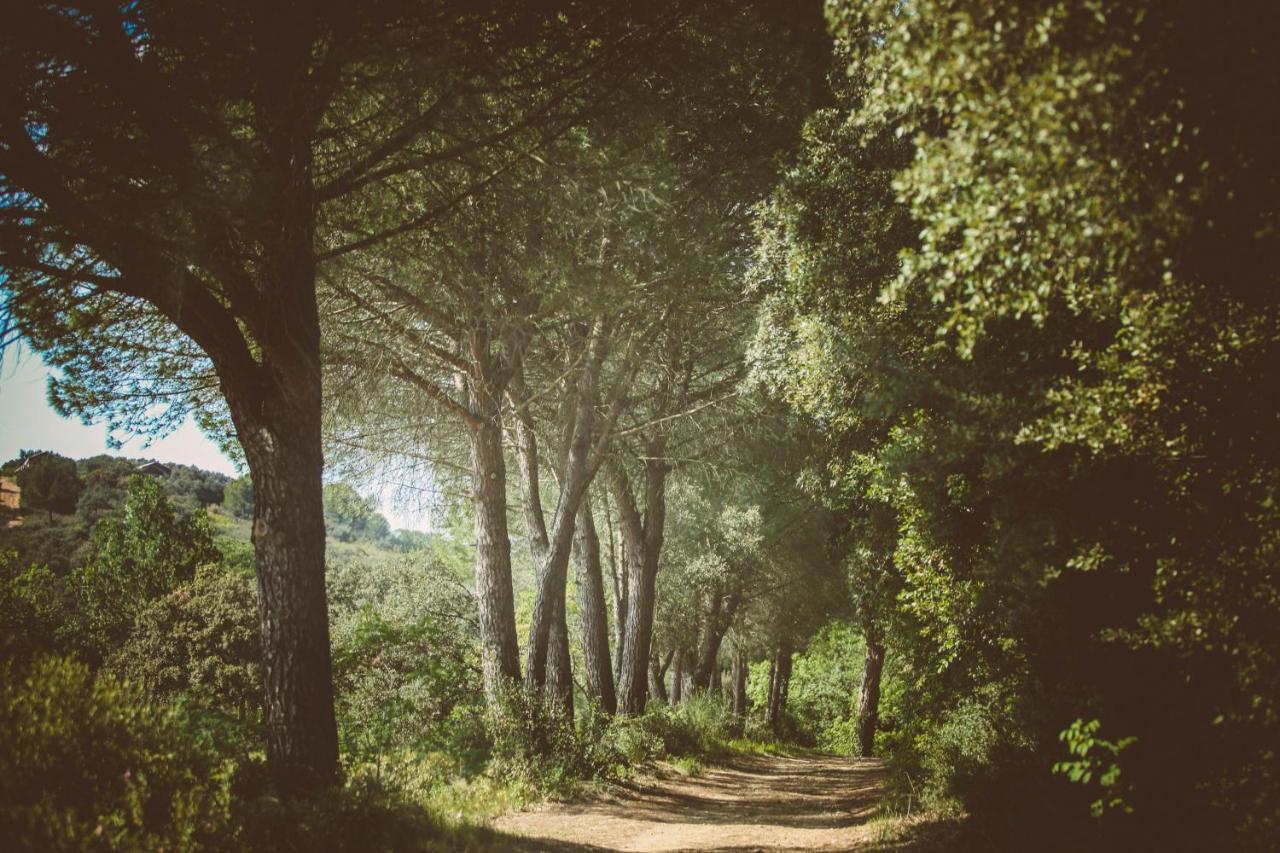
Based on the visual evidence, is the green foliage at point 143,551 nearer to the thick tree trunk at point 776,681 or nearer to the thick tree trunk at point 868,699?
the thick tree trunk at point 776,681

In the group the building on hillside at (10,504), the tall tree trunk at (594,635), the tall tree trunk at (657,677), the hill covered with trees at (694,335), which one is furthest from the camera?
the building on hillside at (10,504)

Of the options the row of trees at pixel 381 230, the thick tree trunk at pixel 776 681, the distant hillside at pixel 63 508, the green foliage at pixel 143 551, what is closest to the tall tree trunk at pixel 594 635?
the row of trees at pixel 381 230

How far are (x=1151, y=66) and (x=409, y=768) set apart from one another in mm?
9062

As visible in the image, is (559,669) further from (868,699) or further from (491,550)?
(868,699)

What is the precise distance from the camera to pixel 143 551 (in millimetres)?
34188

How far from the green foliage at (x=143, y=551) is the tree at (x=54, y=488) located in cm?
2058

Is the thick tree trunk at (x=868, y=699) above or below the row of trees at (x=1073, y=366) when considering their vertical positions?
below

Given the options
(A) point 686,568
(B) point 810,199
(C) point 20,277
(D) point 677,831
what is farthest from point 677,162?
(A) point 686,568

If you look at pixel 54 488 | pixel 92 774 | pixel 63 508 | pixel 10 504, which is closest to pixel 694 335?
pixel 92 774

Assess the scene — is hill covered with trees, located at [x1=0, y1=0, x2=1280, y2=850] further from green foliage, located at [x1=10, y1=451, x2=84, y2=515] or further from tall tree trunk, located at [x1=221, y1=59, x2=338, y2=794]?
green foliage, located at [x1=10, y1=451, x2=84, y2=515]

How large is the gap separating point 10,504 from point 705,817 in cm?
6771

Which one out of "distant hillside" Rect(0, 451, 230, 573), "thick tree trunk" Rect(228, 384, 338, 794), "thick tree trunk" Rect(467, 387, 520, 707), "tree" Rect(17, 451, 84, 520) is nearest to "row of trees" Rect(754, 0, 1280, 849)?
"thick tree trunk" Rect(467, 387, 520, 707)

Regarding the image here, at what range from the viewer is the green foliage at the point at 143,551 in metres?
33.1

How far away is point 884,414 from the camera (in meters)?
6.88
